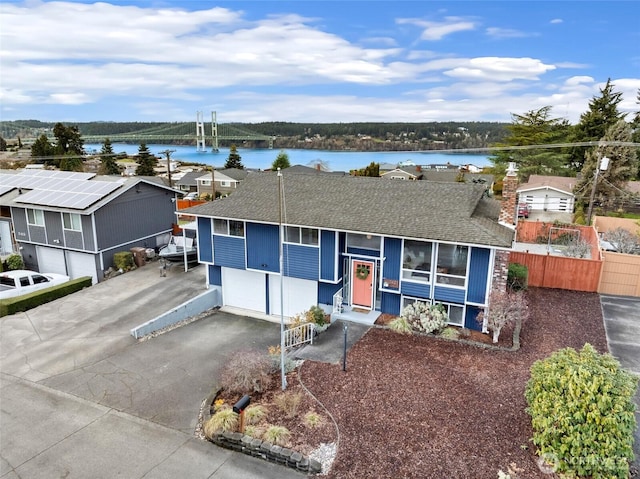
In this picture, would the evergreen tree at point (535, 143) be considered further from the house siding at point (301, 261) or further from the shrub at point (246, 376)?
the shrub at point (246, 376)

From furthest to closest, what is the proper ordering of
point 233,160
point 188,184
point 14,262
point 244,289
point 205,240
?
1. point 233,160
2. point 188,184
3. point 14,262
4. point 244,289
5. point 205,240

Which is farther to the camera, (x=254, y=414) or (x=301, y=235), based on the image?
(x=301, y=235)

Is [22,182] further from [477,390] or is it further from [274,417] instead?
[477,390]

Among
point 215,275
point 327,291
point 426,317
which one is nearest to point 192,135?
point 215,275

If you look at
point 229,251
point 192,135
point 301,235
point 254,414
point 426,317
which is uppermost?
point 192,135

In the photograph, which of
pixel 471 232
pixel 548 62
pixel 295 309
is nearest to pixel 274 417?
pixel 295 309

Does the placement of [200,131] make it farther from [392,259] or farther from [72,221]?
[392,259]

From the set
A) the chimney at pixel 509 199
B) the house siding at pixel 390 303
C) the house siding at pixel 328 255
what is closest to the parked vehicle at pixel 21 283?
the house siding at pixel 328 255

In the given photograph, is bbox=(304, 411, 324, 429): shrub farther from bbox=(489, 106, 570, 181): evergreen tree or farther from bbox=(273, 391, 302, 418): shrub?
bbox=(489, 106, 570, 181): evergreen tree
